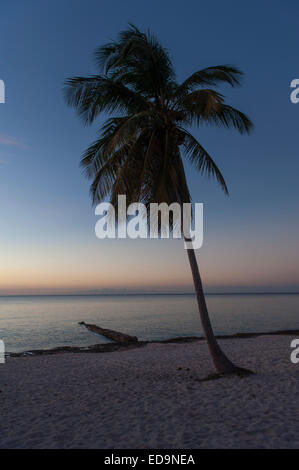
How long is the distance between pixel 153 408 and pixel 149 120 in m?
8.32

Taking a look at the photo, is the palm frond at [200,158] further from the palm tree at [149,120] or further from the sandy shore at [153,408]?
the sandy shore at [153,408]

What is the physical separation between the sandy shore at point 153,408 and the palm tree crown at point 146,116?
5.58 metres

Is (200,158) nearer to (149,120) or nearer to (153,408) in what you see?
(149,120)

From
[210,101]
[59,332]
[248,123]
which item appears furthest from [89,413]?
[59,332]

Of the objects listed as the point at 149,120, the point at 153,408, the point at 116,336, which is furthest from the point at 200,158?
the point at 116,336

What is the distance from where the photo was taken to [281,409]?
22.2ft

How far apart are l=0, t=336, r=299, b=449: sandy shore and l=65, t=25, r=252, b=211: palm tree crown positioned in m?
5.58

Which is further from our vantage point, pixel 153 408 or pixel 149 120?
pixel 149 120

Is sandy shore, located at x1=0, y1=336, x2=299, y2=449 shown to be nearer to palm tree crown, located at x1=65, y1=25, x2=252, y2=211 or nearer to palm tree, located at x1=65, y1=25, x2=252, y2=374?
palm tree, located at x1=65, y1=25, x2=252, y2=374

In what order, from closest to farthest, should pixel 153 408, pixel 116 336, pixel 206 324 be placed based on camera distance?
pixel 153 408
pixel 206 324
pixel 116 336

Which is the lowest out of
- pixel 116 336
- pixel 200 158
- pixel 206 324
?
pixel 116 336

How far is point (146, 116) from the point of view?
32.2 ft

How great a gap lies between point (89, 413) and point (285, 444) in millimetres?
4255

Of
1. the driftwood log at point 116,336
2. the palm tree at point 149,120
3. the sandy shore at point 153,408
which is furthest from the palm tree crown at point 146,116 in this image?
the driftwood log at point 116,336
